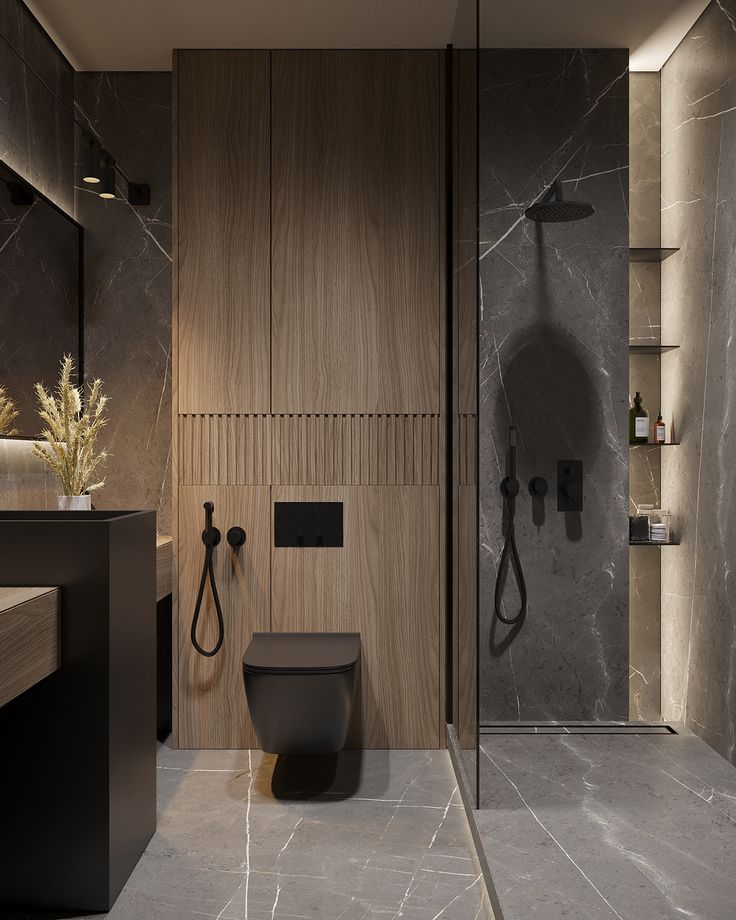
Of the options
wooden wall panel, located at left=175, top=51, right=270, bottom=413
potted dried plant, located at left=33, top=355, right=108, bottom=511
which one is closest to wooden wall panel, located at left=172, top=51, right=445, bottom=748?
wooden wall panel, located at left=175, top=51, right=270, bottom=413

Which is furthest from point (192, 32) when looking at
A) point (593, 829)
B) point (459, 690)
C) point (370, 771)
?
point (593, 829)

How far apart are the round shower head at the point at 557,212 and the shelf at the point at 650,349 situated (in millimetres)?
526

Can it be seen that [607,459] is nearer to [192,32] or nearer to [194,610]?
[194,610]

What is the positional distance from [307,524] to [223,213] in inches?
44.6

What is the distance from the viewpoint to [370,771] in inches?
94.8

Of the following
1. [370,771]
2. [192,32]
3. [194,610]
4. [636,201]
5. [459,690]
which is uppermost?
[192,32]

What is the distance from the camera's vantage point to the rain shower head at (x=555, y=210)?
270 centimetres

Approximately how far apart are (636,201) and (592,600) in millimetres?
1503

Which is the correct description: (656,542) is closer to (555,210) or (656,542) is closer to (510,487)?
(510,487)

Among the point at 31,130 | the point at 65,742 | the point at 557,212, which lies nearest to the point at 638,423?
the point at 557,212

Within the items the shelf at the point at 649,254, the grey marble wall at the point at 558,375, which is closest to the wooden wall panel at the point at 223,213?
the grey marble wall at the point at 558,375

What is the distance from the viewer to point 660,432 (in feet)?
8.84

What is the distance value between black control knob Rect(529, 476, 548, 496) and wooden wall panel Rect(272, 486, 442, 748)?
0.40m

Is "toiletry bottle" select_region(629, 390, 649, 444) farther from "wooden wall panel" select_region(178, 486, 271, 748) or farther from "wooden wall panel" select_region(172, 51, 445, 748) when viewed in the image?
"wooden wall panel" select_region(178, 486, 271, 748)
